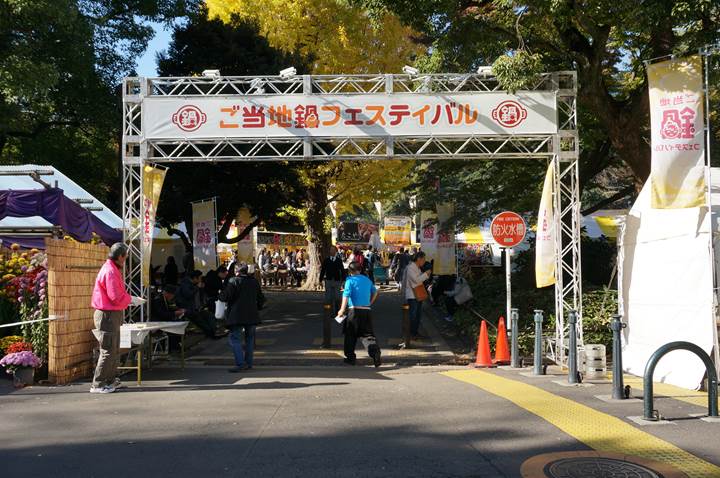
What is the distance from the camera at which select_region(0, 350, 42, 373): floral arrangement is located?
9430mm

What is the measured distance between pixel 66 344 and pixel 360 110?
617 centimetres

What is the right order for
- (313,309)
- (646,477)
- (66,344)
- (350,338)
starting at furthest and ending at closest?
1. (313,309)
2. (350,338)
3. (66,344)
4. (646,477)

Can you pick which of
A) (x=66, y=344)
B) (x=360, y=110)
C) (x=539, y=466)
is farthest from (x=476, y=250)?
(x=539, y=466)

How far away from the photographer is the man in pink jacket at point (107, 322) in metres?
9.05

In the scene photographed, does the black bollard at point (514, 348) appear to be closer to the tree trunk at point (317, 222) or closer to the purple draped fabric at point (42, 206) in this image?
the purple draped fabric at point (42, 206)

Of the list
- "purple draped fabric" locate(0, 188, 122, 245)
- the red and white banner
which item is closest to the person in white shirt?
the red and white banner

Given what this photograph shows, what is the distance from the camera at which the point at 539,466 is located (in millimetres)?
5598

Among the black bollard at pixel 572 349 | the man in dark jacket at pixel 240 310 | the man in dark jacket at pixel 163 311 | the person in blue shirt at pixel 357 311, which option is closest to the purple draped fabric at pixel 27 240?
the man in dark jacket at pixel 163 311

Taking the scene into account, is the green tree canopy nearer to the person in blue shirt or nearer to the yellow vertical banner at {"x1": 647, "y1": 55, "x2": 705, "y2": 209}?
the person in blue shirt

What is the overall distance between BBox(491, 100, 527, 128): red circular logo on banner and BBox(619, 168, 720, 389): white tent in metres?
2.48

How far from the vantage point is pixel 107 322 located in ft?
29.9

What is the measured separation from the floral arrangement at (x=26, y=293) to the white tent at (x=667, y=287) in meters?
9.15

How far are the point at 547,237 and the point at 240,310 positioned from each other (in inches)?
216

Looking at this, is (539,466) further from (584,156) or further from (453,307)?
(584,156)
